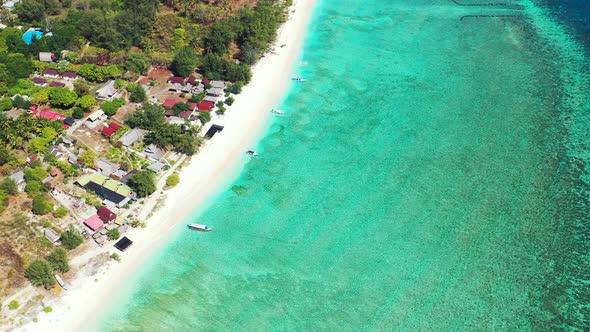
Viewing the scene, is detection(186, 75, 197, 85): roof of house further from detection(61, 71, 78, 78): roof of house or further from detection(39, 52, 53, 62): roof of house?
detection(39, 52, 53, 62): roof of house

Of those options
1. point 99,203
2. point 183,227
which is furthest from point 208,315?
point 99,203

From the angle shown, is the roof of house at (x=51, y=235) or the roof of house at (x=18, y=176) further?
the roof of house at (x=18, y=176)

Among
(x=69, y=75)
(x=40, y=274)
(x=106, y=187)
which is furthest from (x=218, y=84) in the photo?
(x=40, y=274)

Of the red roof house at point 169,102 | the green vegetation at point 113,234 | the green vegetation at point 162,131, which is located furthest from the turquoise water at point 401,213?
the red roof house at point 169,102

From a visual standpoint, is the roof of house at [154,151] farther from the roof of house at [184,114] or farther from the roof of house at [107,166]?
the roof of house at [184,114]

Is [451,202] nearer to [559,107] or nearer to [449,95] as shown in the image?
[449,95]

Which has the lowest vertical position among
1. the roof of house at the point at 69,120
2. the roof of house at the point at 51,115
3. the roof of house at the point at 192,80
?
the roof of house at the point at 192,80

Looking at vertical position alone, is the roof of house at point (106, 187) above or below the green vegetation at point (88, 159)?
below

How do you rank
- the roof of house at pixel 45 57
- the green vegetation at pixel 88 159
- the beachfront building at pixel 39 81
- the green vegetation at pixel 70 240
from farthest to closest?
the roof of house at pixel 45 57
the beachfront building at pixel 39 81
the green vegetation at pixel 88 159
the green vegetation at pixel 70 240

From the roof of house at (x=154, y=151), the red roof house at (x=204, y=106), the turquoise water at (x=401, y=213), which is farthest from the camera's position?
the red roof house at (x=204, y=106)
